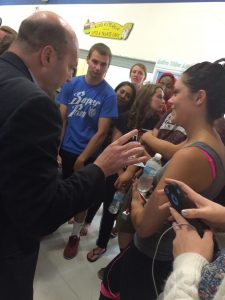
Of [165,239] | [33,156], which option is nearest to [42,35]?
[33,156]

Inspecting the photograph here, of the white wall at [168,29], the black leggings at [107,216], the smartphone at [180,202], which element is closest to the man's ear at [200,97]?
the smartphone at [180,202]

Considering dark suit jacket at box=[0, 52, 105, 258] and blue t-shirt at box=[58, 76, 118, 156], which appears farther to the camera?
blue t-shirt at box=[58, 76, 118, 156]

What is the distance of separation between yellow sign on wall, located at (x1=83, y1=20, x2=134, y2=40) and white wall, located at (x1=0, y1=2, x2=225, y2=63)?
7 cm

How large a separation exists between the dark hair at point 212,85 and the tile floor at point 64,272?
152cm

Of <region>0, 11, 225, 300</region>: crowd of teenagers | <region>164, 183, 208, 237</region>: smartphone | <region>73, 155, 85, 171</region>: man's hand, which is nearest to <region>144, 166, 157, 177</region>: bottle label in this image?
<region>0, 11, 225, 300</region>: crowd of teenagers

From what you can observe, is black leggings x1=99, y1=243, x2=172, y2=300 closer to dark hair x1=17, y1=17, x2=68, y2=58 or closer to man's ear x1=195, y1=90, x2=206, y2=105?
man's ear x1=195, y1=90, x2=206, y2=105

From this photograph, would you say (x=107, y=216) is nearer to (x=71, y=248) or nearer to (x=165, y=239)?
(x=71, y=248)

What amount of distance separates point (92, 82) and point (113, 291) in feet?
5.30

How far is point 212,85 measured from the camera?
46.0 inches

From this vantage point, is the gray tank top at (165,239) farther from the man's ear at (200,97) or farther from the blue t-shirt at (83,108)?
the blue t-shirt at (83,108)

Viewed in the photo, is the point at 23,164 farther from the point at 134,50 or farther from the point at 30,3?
the point at 30,3

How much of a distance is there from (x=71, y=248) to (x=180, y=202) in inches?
65.6

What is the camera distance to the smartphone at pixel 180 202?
0.86m

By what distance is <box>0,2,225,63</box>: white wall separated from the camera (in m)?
3.59
